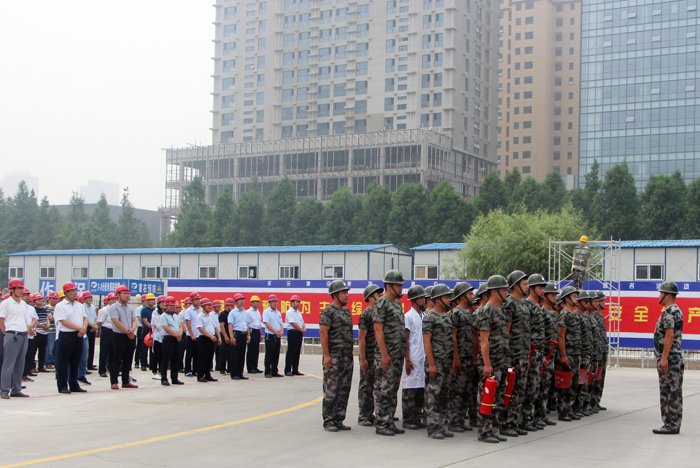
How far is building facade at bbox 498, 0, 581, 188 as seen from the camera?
106 metres

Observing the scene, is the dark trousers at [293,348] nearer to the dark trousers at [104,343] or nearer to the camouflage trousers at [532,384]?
the dark trousers at [104,343]

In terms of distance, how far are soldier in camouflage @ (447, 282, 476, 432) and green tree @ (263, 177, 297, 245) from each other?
57.8 m

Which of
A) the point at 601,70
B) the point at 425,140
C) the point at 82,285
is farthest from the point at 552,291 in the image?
the point at 601,70

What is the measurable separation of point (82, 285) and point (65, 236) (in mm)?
47158

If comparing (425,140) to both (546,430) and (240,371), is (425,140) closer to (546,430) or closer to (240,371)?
(240,371)

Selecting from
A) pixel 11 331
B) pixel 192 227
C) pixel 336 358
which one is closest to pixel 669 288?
pixel 336 358

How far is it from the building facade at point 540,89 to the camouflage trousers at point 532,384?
100 m

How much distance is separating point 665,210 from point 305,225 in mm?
31330

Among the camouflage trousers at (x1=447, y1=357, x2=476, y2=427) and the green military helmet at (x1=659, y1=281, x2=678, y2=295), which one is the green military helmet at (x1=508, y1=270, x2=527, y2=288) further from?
the green military helmet at (x1=659, y1=281, x2=678, y2=295)

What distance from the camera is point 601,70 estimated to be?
305 ft

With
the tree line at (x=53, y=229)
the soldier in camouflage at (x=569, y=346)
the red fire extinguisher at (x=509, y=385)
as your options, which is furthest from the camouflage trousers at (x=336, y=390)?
the tree line at (x=53, y=229)

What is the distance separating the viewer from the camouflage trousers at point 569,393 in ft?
31.9

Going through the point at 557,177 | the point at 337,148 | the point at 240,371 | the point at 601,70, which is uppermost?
the point at 601,70

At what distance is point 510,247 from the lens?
36094mm
